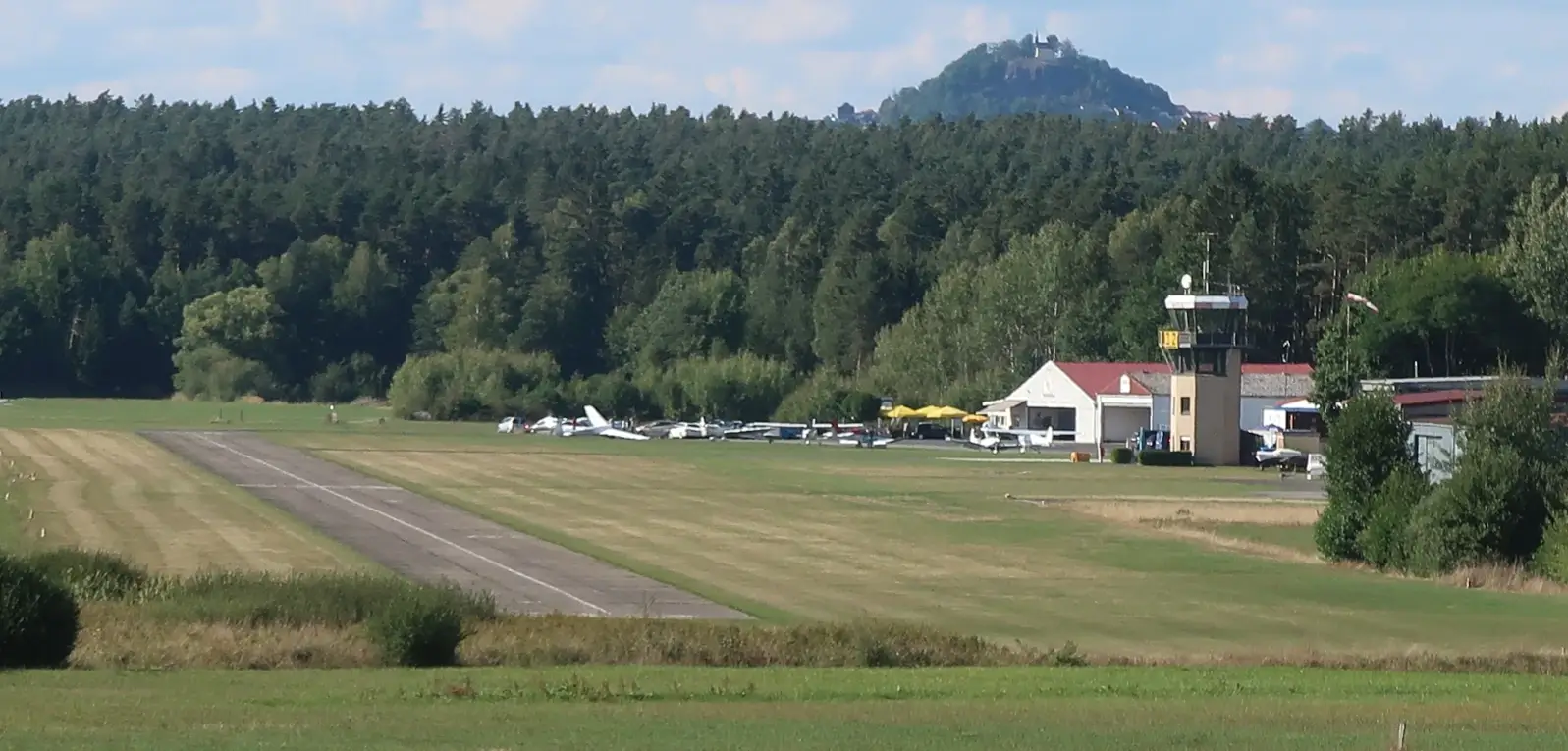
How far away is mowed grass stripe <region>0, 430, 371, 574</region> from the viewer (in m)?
47.5

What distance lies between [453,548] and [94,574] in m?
17.4

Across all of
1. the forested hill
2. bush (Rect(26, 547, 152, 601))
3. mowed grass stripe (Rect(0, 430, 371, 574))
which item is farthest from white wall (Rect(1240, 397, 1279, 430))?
bush (Rect(26, 547, 152, 601))

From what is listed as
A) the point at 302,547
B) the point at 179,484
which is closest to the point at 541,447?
the point at 179,484

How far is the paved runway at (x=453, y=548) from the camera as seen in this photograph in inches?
1613

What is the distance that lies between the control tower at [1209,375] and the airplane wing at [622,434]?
37136 mm

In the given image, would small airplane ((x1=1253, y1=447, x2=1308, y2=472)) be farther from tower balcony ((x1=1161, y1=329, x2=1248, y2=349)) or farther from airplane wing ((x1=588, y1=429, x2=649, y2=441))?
airplane wing ((x1=588, y1=429, x2=649, y2=441))

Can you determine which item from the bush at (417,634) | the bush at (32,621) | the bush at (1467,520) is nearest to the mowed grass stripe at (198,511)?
the bush at (417,634)

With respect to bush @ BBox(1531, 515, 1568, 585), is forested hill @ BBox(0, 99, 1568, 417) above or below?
above

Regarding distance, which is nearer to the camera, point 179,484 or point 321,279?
point 179,484

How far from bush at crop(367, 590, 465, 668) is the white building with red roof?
304ft

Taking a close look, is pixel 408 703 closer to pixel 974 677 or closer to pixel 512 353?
pixel 974 677

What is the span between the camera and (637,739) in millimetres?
18688

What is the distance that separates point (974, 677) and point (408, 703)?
8.26 m

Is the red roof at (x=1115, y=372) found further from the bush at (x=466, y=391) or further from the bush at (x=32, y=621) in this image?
the bush at (x=32, y=621)
